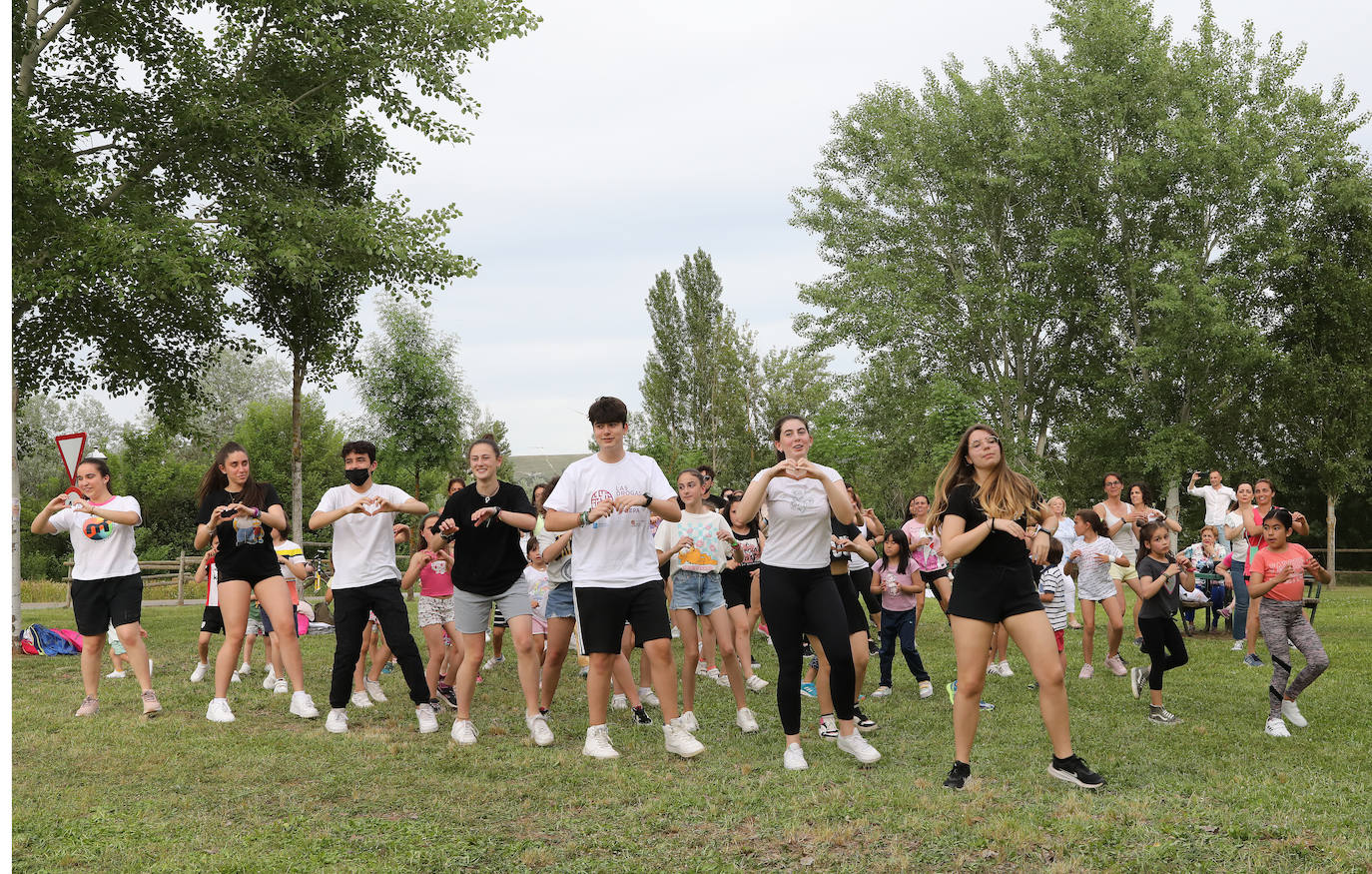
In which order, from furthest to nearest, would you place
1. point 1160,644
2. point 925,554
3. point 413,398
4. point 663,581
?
point 413,398 < point 925,554 < point 1160,644 < point 663,581

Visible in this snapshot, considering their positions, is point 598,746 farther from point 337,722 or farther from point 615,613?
point 337,722

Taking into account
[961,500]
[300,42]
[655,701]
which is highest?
[300,42]

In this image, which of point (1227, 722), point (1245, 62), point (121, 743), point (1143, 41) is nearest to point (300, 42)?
point (121, 743)

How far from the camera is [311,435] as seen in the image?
52281 mm

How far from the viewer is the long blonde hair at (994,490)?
5.72m

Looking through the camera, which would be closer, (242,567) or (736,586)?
(242,567)

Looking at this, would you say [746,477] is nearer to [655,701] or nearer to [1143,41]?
[1143,41]

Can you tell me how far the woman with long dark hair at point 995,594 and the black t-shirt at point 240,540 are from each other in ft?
17.0

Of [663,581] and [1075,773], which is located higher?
[663,581]

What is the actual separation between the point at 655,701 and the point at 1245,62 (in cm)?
3098

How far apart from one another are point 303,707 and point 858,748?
4.38 meters

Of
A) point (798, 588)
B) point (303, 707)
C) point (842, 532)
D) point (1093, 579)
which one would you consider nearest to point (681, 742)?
point (798, 588)

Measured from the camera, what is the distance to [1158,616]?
8016 mm

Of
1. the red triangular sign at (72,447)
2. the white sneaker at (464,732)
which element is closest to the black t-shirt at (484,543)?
the white sneaker at (464,732)
